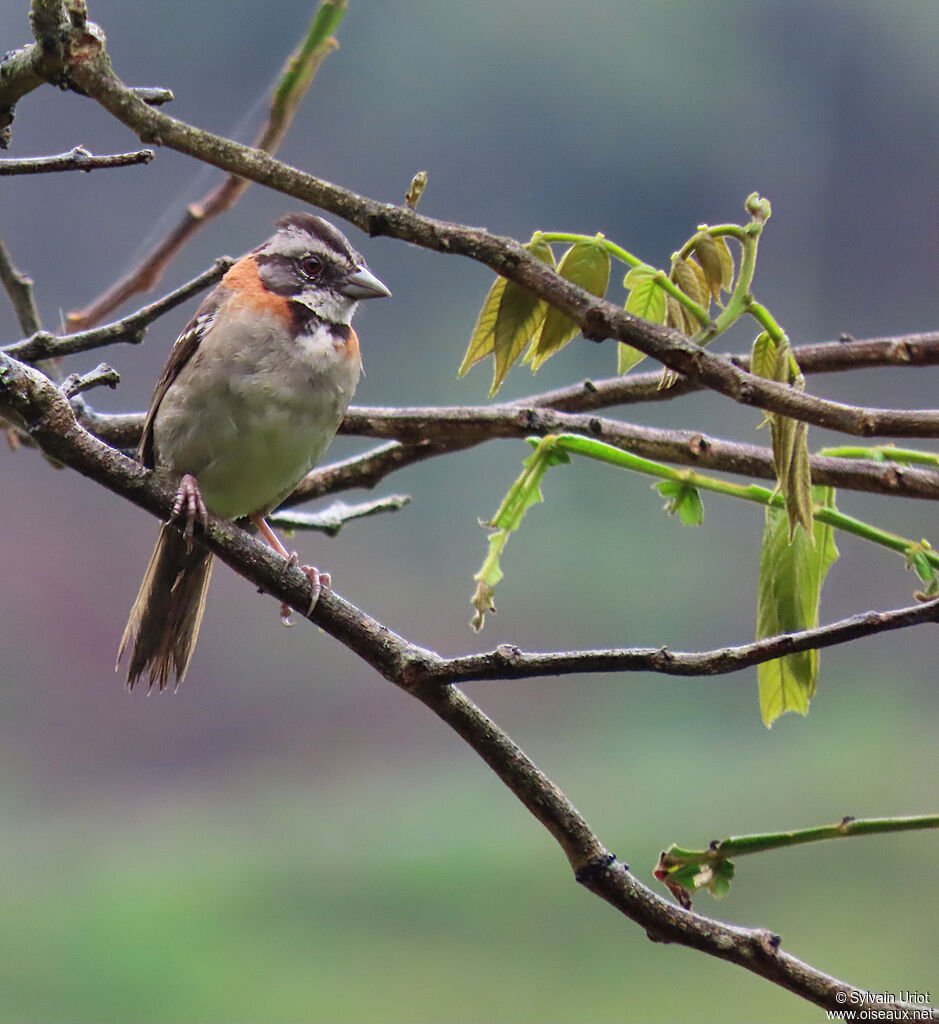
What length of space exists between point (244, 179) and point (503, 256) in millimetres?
303

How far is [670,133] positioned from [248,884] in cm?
198

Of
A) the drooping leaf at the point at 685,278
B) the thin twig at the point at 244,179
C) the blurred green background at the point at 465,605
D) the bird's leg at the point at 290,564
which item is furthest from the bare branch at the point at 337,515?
the blurred green background at the point at 465,605

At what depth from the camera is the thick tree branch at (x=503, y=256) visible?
1.78ft

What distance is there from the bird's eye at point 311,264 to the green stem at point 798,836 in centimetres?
76

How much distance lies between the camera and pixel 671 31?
262cm

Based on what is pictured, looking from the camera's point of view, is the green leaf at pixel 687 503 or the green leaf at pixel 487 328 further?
the green leaf at pixel 687 503

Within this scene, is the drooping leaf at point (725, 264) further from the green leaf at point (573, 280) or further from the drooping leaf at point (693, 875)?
the drooping leaf at point (693, 875)

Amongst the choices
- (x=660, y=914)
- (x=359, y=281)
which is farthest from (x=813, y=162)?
(x=660, y=914)

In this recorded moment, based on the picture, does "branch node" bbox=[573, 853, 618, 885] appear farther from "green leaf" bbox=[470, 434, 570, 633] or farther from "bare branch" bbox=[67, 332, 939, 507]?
"bare branch" bbox=[67, 332, 939, 507]

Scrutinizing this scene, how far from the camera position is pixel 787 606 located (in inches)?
29.0

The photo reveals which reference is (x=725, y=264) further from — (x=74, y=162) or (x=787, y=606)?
(x=74, y=162)

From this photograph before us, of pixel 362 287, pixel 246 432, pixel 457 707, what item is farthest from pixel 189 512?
pixel 362 287

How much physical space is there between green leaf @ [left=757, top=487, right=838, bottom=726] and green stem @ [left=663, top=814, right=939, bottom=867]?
0.39 feet

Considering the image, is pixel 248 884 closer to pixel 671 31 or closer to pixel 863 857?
pixel 863 857
